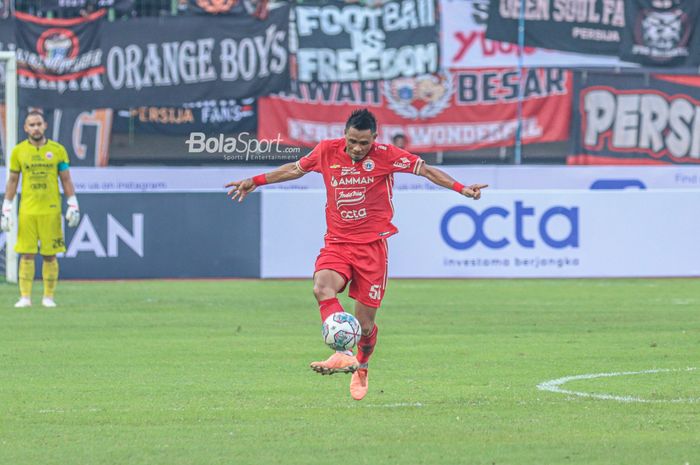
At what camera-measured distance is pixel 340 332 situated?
9.21 m

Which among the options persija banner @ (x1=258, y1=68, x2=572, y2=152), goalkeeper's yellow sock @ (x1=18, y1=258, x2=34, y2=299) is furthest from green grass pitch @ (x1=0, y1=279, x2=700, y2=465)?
persija banner @ (x1=258, y1=68, x2=572, y2=152)

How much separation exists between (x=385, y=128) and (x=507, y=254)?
359 inches

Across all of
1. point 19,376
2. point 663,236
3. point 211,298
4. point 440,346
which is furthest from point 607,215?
point 19,376

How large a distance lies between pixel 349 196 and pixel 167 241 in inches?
442

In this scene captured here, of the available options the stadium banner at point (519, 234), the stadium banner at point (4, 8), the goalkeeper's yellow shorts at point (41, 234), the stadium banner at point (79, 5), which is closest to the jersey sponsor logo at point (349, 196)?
the goalkeeper's yellow shorts at point (41, 234)

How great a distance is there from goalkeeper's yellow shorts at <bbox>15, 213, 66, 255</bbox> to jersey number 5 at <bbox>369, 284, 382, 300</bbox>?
25.6ft

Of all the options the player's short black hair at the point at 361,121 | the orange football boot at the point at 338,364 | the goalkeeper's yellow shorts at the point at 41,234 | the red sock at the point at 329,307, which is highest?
the player's short black hair at the point at 361,121

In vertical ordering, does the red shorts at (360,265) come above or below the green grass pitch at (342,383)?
above

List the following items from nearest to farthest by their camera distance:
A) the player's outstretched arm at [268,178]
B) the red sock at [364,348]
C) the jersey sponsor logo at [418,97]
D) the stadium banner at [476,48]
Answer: the player's outstretched arm at [268,178]
the red sock at [364,348]
the stadium banner at [476,48]
the jersey sponsor logo at [418,97]

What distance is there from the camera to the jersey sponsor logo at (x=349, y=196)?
32.1 feet

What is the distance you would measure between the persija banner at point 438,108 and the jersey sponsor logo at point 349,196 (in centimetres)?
1916

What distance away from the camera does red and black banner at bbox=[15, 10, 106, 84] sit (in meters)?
28.5

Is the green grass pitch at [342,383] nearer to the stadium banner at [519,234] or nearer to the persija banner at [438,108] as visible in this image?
the stadium banner at [519,234]

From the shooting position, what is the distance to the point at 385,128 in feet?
95.9
